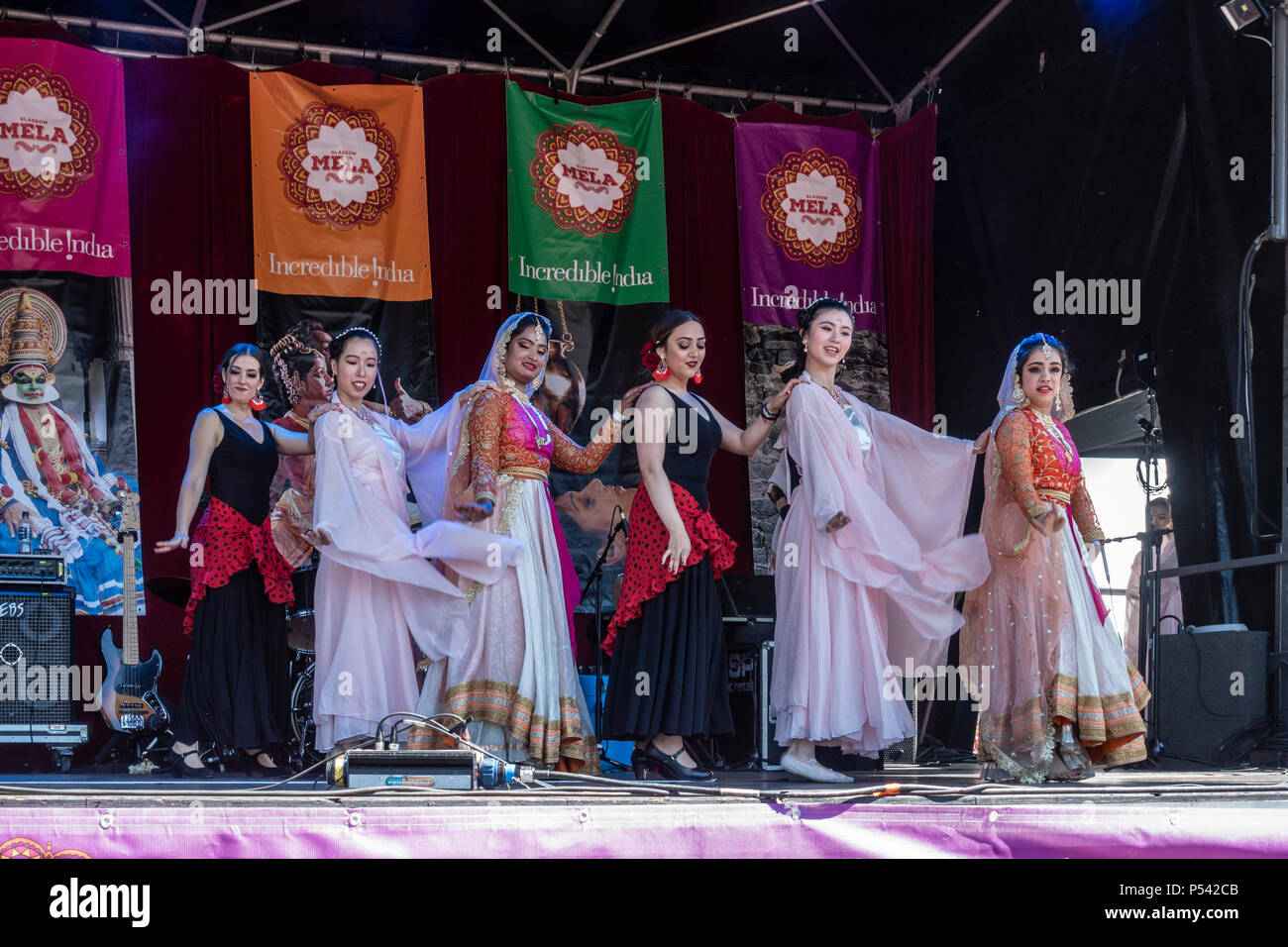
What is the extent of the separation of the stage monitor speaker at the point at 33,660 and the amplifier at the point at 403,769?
9.78ft

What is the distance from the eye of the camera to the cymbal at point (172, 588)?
6496mm

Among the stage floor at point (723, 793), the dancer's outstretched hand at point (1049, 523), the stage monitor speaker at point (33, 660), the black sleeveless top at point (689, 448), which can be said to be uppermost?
the black sleeveless top at point (689, 448)

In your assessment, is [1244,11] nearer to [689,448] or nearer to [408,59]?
[689,448]

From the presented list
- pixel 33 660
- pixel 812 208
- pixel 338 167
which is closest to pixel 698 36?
pixel 812 208

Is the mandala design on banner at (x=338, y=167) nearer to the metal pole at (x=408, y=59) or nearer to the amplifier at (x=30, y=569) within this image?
the metal pole at (x=408, y=59)

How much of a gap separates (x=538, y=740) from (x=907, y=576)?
5.13ft

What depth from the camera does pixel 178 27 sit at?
7.71 meters

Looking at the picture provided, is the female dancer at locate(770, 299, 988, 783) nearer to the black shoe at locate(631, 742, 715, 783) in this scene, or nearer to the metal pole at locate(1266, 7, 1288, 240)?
the black shoe at locate(631, 742, 715, 783)

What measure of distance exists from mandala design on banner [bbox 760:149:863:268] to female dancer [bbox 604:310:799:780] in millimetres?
3157

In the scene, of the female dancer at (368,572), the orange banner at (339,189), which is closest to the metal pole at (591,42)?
the orange banner at (339,189)

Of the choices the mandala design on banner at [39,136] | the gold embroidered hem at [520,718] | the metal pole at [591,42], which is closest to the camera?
the gold embroidered hem at [520,718]

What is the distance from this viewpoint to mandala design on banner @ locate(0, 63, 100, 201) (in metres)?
7.34
